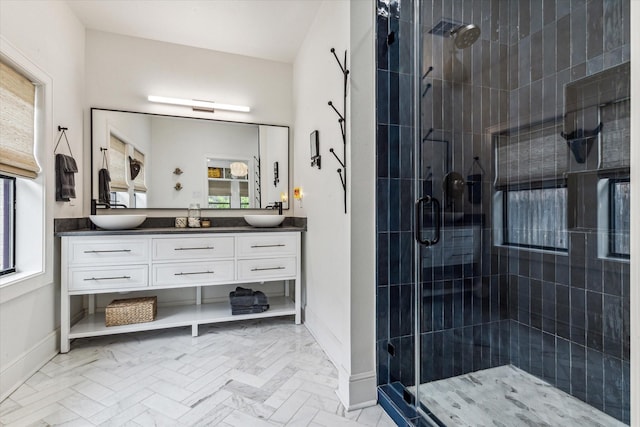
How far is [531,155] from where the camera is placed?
1851 mm

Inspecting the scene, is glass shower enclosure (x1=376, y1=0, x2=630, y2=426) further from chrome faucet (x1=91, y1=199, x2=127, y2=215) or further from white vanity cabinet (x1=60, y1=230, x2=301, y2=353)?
chrome faucet (x1=91, y1=199, x2=127, y2=215)

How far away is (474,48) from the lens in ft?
5.91

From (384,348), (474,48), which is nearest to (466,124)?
(474,48)

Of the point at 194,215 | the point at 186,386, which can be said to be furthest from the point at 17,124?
the point at 186,386

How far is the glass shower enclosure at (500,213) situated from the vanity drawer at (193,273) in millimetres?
1446

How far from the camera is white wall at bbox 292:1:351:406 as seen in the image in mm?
1829

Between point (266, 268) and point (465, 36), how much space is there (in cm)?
220

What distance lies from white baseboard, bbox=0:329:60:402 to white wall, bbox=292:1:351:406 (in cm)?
183

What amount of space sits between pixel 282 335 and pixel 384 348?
3.66ft

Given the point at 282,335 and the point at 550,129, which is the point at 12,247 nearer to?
the point at 282,335

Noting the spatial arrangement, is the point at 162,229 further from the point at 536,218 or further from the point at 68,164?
the point at 536,218

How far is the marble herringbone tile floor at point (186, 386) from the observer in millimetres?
1494
